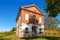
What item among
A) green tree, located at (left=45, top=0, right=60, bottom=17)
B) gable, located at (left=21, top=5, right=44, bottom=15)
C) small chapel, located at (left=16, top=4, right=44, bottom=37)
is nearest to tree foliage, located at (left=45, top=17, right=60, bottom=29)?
small chapel, located at (left=16, top=4, right=44, bottom=37)

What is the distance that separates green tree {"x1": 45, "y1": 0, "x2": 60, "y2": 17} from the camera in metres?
A: 26.9

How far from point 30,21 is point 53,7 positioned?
15244 mm

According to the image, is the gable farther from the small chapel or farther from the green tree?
the green tree

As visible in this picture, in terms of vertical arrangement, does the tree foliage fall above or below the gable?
below

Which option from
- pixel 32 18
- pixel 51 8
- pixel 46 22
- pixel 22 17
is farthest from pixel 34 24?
pixel 46 22

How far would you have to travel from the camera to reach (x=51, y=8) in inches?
1120

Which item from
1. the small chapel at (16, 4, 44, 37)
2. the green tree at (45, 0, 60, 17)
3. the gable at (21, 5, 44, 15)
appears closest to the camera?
the green tree at (45, 0, 60, 17)

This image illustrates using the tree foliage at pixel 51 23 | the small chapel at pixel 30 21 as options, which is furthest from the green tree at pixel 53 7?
the tree foliage at pixel 51 23

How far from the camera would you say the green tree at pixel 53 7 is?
26.9m

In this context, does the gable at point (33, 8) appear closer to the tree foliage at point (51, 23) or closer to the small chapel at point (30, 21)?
the small chapel at point (30, 21)

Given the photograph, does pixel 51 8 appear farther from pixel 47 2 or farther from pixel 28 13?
pixel 28 13

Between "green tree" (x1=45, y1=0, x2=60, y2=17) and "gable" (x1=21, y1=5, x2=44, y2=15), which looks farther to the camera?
"gable" (x1=21, y1=5, x2=44, y2=15)

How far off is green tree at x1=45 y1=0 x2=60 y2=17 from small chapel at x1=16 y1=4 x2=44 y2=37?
1316 centimetres

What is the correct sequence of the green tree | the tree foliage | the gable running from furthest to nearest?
1. the tree foliage
2. the gable
3. the green tree
